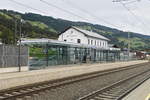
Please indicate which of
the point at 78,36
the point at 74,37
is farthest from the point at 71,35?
the point at 78,36

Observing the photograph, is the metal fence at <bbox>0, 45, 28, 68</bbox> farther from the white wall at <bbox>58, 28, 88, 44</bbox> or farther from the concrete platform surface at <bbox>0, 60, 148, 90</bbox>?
the white wall at <bbox>58, 28, 88, 44</bbox>

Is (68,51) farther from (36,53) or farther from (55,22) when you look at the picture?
(55,22)

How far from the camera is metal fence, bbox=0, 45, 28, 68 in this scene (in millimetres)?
19781

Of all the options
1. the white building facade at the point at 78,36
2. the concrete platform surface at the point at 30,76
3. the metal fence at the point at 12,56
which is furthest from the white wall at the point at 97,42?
the metal fence at the point at 12,56

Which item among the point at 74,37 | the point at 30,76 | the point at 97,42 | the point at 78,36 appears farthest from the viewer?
the point at 97,42

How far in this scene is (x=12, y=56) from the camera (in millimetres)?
20844

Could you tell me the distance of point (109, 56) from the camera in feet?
170

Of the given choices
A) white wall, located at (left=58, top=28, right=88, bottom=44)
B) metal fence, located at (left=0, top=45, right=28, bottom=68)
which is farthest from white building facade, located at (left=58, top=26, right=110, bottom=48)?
metal fence, located at (left=0, top=45, right=28, bottom=68)

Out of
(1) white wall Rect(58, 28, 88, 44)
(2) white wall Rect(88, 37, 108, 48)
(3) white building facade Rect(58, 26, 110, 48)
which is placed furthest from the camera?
(2) white wall Rect(88, 37, 108, 48)

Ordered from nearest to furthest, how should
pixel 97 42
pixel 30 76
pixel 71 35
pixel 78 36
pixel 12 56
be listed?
pixel 30 76
pixel 12 56
pixel 78 36
pixel 71 35
pixel 97 42

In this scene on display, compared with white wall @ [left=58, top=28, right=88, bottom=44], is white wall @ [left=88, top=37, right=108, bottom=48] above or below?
below

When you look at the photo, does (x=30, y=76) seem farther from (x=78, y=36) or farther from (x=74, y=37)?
(x=74, y=37)

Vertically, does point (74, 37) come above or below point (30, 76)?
above

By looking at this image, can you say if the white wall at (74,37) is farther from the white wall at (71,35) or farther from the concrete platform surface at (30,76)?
the concrete platform surface at (30,76)
